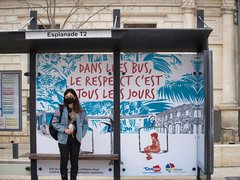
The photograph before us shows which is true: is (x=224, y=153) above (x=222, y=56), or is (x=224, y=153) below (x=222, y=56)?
below

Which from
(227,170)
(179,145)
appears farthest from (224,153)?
(179,145)

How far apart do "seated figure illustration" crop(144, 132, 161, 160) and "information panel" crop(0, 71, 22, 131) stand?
11.5 feet

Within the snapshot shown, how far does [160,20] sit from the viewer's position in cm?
1730

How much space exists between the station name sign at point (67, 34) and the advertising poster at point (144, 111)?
47.2 inches

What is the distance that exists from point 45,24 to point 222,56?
7.32 m

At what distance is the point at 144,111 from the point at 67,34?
2091mm

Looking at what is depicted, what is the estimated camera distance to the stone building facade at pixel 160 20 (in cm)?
1711

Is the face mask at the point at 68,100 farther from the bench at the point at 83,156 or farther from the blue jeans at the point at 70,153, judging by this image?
the bench at the point at 83,156

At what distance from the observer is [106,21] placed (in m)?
17.2

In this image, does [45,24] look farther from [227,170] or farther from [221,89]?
[227,170]

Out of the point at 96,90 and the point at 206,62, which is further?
the point at 96,90

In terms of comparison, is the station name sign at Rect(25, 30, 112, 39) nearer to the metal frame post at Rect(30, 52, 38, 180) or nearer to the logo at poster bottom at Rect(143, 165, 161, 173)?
the metal frame post at Rect(30, 52, 38, 180)

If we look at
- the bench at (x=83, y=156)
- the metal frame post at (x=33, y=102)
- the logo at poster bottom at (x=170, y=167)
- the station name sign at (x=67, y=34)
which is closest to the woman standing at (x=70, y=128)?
the bench at (x=83, y=156)

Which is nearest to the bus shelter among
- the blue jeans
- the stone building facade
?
the blue jeans
